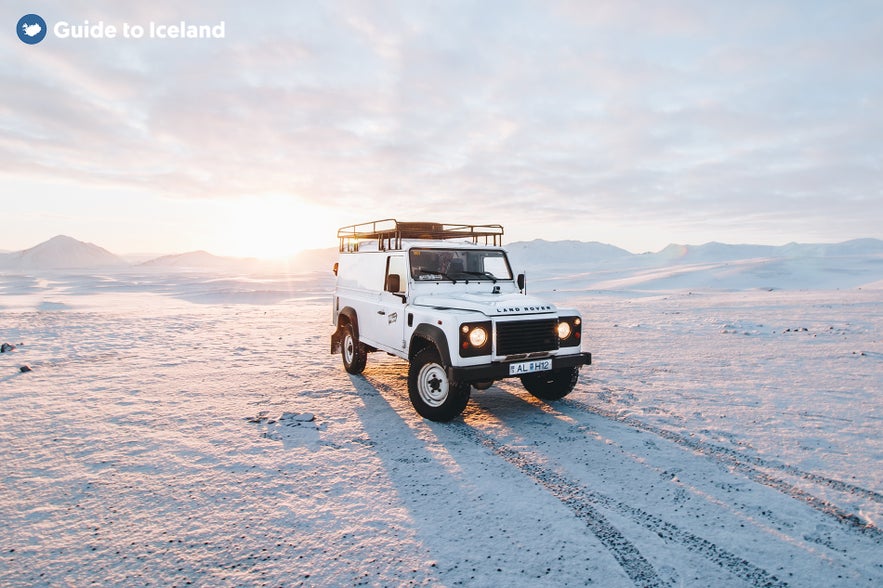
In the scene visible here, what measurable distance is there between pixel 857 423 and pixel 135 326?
1696 centimetres

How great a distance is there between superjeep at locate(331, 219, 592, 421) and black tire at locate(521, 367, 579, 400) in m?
0.02

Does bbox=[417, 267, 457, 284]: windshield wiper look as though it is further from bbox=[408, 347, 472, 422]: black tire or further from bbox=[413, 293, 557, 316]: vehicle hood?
bbox=[408, 347, 472, 422]: black tire

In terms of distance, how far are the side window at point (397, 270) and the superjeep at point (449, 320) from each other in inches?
0.6

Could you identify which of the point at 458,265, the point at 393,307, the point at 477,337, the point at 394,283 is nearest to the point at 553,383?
the point at 477,337

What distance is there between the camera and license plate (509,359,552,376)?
227 inches

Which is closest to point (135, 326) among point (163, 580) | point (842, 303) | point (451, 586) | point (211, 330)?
point (211, 330)

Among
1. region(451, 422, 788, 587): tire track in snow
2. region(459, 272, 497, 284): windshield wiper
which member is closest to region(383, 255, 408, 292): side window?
region(459, 272, 497, 284): windshield wiper

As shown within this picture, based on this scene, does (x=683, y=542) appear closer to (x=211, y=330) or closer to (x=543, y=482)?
(x=543, y=482)

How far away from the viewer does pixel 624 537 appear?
347cm

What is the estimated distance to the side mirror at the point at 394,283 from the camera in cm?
683

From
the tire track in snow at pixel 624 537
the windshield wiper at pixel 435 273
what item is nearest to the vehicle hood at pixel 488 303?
the windshield wiper at pixel 435 273

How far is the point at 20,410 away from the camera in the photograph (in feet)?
20.6

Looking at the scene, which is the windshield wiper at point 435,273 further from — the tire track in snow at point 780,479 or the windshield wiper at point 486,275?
the tire track in snow at point 780,479

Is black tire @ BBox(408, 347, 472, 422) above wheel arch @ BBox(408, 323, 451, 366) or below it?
below
